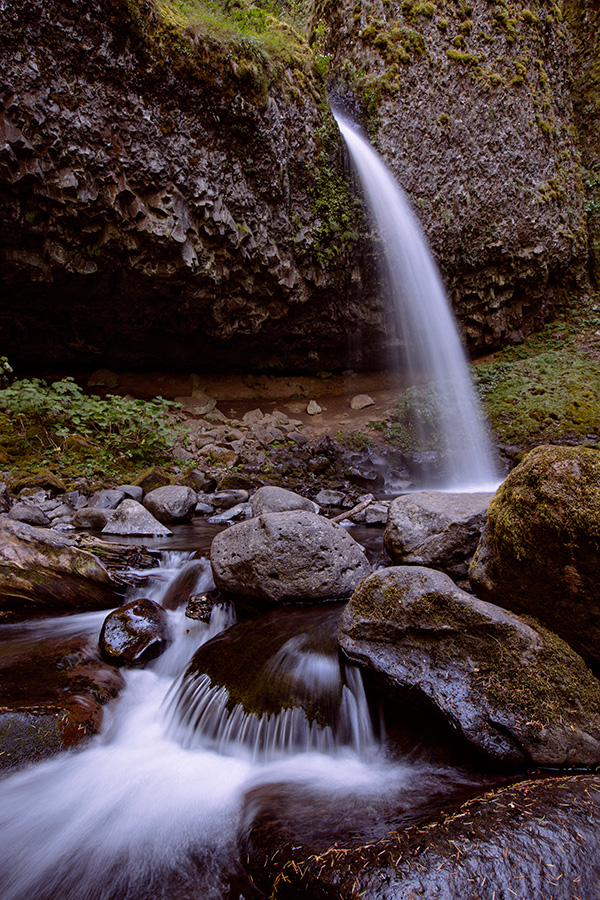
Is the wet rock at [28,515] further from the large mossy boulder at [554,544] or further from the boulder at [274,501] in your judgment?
the large mossy boulder at [554,544]

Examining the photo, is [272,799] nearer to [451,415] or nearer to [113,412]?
[113,412]

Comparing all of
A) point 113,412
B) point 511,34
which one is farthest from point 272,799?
point 511,34

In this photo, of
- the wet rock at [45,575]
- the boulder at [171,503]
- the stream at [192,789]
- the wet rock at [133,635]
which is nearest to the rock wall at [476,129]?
the boulder at [171,503]

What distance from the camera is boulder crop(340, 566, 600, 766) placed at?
1793mm

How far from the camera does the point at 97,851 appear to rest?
1.83 meters

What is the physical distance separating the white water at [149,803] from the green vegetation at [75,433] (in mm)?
6050

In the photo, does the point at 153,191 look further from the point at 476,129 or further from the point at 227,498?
the point at 476,129

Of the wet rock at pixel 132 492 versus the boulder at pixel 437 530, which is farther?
the wet rock at pixel 132 492

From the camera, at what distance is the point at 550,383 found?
37.2 feet

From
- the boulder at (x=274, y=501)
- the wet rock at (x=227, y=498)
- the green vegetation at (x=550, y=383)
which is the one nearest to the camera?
the boulder at (x=274, y=501)

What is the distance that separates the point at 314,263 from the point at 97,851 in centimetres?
1084

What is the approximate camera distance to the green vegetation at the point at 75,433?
772 cm

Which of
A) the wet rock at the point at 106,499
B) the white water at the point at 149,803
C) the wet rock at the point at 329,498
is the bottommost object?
the white water at the point at 149,803

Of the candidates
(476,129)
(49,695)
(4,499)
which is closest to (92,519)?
(4,499)
